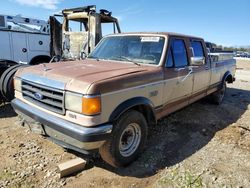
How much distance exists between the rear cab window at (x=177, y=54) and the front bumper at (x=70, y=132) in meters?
1.94

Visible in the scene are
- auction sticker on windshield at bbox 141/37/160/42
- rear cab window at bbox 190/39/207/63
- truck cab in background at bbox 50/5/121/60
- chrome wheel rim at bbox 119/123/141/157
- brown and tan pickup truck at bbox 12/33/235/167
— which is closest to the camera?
brown and tan pickup truck at bbox 12/33/235/167

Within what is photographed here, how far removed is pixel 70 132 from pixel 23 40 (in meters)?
8.33

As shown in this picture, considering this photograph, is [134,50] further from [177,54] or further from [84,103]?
[84,103]

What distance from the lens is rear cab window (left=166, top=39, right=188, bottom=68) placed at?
14.6ft

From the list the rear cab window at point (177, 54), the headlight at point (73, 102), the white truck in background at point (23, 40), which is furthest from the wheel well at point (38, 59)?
the headlight at point (73, 102)

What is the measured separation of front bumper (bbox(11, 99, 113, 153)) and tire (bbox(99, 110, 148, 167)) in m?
0.23

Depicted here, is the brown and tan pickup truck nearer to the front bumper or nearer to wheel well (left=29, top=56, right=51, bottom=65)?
the front bumper

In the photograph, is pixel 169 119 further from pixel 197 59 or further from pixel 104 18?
pixel 104 18

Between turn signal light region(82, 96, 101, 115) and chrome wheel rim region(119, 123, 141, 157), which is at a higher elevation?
turn signal light region(82, 96, 101, 115)

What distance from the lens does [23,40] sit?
10141mm

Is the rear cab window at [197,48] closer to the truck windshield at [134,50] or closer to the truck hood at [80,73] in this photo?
the truck windshield at [134,50]

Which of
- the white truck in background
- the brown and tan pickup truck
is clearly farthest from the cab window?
the white truck in background

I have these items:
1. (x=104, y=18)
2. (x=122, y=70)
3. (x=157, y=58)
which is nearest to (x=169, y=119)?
(x=157, y=58)

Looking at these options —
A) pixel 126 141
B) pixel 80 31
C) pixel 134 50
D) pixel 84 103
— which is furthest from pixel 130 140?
pixel 80 31
